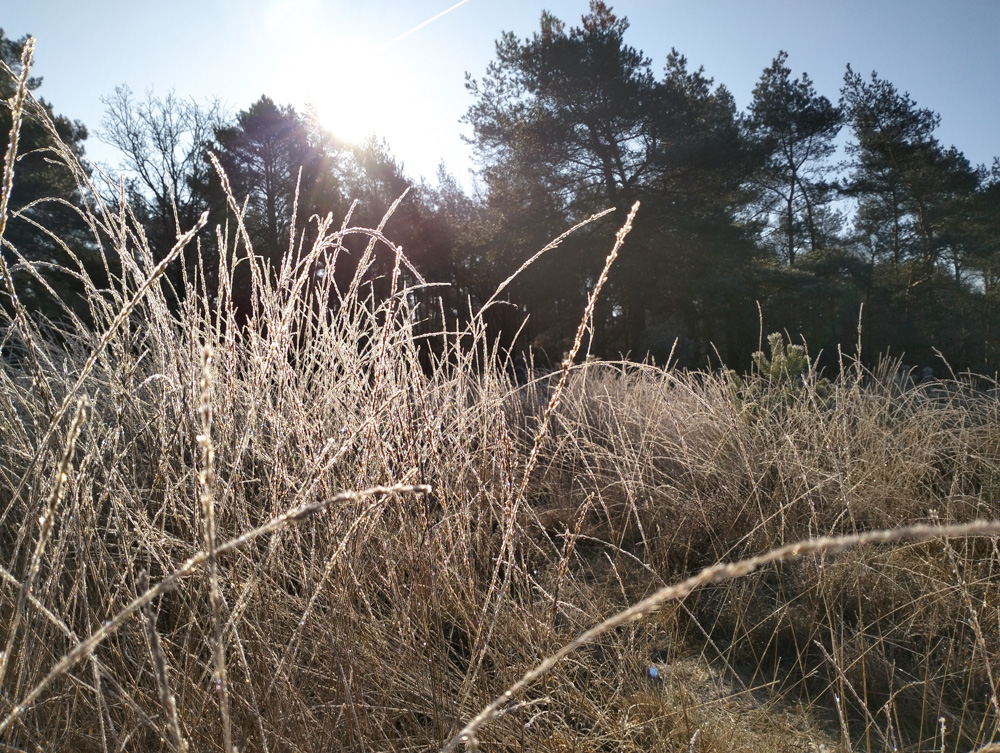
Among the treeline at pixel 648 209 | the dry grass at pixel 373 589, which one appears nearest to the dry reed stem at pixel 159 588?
the dry grass at pixel 373 589

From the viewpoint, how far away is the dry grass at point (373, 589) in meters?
1.02

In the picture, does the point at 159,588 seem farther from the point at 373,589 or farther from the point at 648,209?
the point at 648,209

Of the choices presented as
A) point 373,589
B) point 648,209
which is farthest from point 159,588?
point 648,209

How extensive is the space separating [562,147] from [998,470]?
13666mm

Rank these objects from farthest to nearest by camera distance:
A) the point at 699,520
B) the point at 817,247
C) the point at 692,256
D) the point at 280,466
Result: the point at 817,247 → the point at 692,256 → the point at 699,520 → the point at 280,466

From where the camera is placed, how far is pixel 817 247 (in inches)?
722

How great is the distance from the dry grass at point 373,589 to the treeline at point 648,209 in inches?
447

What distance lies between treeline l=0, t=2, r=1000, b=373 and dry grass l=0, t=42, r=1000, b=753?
11347 millimetres

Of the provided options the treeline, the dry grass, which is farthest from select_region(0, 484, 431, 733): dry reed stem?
the treeline

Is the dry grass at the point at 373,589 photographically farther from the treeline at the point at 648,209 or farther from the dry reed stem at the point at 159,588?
the treeline at the point at 648,209

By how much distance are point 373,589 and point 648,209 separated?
47.0 feet

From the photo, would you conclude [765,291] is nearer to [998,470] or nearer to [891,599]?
[998,470]

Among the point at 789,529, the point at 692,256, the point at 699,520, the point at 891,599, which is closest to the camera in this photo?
the point at 891,599

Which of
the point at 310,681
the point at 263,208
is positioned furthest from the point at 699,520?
the point at 263,208
